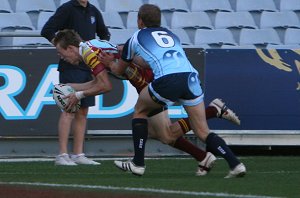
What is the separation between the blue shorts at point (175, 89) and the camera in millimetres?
8406

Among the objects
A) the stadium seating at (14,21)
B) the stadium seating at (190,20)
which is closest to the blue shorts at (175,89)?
the stadium seating at (14,21)

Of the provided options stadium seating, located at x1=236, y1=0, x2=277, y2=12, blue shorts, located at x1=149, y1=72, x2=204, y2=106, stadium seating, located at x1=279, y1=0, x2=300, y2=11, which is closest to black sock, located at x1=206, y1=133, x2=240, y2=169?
blue shorts, located at x1=149, y1=72, x2=204, y2=106

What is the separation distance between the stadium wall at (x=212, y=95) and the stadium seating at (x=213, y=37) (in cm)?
194

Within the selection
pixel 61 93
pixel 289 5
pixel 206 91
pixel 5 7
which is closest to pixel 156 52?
pixel 61 93

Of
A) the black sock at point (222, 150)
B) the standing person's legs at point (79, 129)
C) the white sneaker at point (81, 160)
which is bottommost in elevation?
the white sneaker at point (81, 160)

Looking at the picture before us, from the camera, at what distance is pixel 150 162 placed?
10.9m

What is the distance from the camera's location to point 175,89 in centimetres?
841

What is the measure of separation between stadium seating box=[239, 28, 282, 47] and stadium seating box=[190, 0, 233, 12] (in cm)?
61

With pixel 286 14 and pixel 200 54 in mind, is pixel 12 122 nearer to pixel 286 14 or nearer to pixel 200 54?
pixel 200 54

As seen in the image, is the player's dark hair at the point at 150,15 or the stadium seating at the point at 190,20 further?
the stadium seating at the point at 190,20

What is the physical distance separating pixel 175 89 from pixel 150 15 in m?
0.69

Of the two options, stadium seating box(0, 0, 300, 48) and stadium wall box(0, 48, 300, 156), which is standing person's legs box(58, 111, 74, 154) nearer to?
stadium wall box(0, 48, 300, 156)

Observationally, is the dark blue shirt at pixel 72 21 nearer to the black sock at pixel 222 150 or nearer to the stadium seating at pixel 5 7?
the black sock at pixel 222 150

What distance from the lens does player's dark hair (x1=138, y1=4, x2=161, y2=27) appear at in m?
8.55
